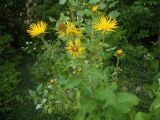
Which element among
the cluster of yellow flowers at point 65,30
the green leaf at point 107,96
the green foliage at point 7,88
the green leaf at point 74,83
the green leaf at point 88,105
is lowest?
the green foliage at point 7,88

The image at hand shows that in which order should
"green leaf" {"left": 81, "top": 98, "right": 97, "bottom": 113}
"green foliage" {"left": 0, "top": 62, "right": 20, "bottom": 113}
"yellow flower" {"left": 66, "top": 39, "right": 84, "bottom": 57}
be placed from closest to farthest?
"yellow flower" {"left": 66, "top": 39, "right": 84, "bottom": 57}
"green leaf" {"left": 81, "top": 98, "right": 97, "bottom": 113}
"green foliage" {"left": 0, "top": 62, "right": 20, "bottom": 113}

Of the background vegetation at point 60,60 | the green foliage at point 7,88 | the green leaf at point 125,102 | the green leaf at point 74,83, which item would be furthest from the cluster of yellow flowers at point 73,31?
the green foliage at point 7,88

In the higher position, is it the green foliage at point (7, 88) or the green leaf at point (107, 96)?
the green leaf at point (107, 96)

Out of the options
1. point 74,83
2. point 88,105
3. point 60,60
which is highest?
point 74,83

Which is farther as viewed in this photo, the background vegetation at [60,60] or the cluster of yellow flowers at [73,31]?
the background vegetation at [60,60]

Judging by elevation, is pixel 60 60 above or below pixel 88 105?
below

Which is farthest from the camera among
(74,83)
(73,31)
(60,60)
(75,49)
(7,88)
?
(7,88)

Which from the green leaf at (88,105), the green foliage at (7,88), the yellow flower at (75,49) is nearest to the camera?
the yellow flower at (75,49)

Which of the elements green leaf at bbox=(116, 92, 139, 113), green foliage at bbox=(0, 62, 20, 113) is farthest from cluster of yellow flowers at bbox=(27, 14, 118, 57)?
green foliage at bbox=(0, 62, 20, 113)

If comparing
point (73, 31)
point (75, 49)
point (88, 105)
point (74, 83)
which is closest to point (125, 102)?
→ point (88, 105)

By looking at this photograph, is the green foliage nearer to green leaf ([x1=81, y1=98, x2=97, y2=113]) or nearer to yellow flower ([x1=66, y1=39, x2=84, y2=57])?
green leaf ([x1=81, y1=98, x2=97, y2=113])

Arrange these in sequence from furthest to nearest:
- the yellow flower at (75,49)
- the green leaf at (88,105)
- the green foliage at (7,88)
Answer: the green foliage at (7,88) → the green leaf at (88,105) → the yellow flower at (75,49)

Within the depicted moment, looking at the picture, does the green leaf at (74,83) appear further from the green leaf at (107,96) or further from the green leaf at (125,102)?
the green leaf at (125,102)

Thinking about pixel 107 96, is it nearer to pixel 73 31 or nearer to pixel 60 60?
pixel 73 31
